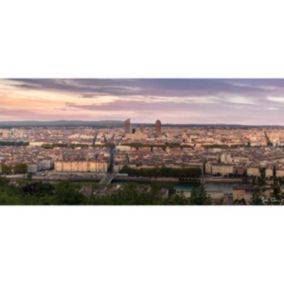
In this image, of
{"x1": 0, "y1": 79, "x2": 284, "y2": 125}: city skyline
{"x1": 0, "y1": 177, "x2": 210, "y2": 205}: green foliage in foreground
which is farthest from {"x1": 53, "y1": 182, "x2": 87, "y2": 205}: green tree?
{"x1": 0, "y1": 79, "x2": 284, "y2": 125}: city skyline

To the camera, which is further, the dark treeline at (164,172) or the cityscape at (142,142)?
the dark treeline at (164,172)

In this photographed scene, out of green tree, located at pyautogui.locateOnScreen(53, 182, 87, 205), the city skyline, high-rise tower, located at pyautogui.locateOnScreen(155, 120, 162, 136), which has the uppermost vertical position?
the city skyline

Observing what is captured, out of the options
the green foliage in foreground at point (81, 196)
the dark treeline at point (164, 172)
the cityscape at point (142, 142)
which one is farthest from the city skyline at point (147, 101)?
the green foliage in foreground at point (81, 196)

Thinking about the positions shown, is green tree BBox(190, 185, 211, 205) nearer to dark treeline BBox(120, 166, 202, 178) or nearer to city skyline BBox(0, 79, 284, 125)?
dark treeline BBox(120, 166, 202, 178)

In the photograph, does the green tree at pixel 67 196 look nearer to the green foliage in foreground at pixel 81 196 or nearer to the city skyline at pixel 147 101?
the green foliage in foreground at pixel 81 196

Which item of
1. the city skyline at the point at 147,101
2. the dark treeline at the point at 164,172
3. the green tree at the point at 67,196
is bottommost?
the green tree at the point at 67,196
